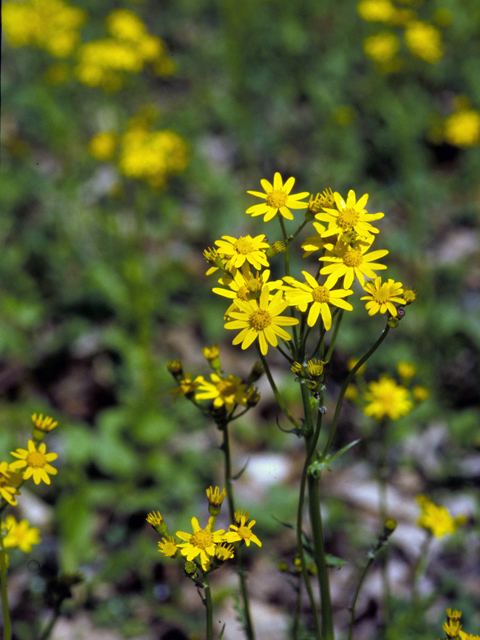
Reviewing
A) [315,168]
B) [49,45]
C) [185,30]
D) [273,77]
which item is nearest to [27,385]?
[49,45]

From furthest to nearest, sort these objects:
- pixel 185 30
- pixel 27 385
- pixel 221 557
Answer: pixel 185 30 → pixel 27 385 → pixel 221 557

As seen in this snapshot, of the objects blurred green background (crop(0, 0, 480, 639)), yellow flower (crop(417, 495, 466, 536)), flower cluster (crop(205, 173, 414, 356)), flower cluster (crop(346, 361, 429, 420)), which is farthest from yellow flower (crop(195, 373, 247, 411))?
blurred green background (crop(0, 0, 480, 639))

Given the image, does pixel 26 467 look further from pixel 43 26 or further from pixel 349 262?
pixel 43 26

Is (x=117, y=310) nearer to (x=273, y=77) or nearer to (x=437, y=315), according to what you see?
(x=437, y=315)

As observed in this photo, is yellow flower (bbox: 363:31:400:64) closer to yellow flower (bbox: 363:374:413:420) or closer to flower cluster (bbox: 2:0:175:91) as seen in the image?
flower cluster (bbox: 2:0:175:91)

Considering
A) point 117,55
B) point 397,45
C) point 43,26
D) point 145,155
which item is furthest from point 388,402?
point 43,26

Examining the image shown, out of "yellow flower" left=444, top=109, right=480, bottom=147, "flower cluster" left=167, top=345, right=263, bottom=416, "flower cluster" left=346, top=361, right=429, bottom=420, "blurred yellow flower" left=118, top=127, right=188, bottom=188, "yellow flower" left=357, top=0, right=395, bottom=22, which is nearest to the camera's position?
"flower cluster" left=167, top=345, right=263, bottom=416
